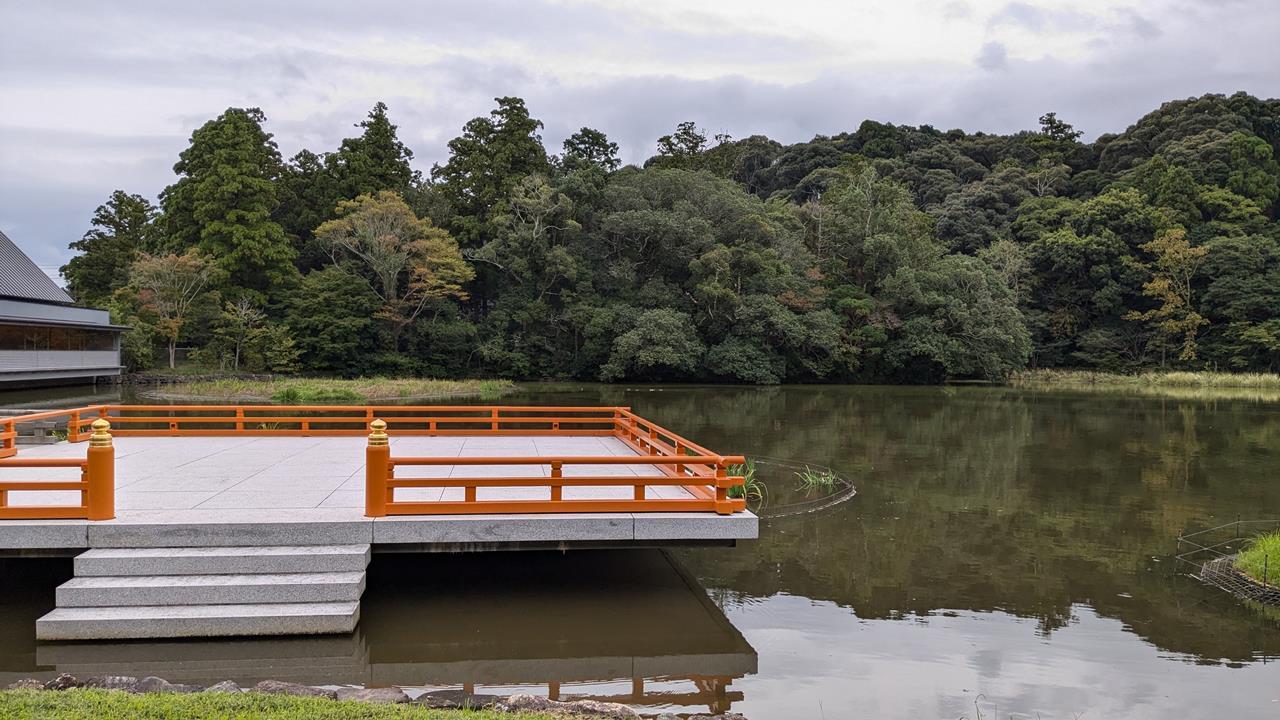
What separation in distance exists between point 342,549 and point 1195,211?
59.0 meters

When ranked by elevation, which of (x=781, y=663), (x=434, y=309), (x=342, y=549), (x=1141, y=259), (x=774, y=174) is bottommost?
(x=781, y=663)

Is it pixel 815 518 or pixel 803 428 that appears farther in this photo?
pixel 803 428


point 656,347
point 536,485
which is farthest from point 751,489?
point 656,347

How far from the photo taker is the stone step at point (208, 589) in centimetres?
673

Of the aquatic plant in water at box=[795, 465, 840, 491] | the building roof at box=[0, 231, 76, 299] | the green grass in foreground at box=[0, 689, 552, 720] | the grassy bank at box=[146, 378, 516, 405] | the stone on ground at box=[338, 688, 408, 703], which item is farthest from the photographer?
the building roof at box=[0, 231, 76, 299]

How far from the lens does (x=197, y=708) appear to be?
16.1ft

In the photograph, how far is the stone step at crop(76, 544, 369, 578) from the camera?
22.7 feet

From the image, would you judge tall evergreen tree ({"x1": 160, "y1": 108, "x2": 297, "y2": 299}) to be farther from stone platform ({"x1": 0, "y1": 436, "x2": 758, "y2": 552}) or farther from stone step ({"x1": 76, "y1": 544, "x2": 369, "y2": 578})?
stone step ({"x1": 76, "y1": 544, "x2": 369, "y2": 578})

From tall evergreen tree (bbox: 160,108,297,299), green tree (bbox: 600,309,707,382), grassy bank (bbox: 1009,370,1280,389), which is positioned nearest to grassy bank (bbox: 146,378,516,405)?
green tree (bbox: 600,309,707,382)

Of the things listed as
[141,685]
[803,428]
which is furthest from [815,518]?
[803,428]

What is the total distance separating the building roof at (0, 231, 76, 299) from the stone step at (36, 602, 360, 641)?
31526 mm

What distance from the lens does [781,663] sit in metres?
6.98

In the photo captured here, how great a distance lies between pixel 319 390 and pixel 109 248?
981 inches

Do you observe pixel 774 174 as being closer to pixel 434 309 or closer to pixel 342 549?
pixel 434 309
